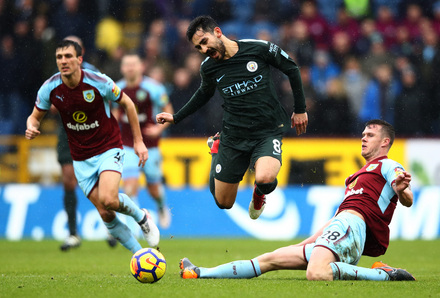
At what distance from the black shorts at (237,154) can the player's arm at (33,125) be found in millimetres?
1907

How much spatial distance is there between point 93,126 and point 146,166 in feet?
12.5

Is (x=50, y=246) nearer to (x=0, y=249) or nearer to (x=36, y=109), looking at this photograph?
(x=0, y=249)

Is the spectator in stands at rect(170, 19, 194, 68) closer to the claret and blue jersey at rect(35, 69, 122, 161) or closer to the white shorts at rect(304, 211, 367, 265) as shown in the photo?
the claret and blue jersey at rect(35, 69, 122, 161)

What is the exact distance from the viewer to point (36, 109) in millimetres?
7703

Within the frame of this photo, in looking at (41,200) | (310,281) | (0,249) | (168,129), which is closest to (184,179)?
(168,129)

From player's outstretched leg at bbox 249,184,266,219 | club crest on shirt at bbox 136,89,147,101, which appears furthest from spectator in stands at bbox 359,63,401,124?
player's outstretched leg at bbox 249,184,266,219

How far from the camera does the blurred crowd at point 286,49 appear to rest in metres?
13.8

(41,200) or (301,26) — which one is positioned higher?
(301,26)

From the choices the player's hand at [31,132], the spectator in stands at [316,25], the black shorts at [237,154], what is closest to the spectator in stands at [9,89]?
the spectator in stands at [316,25]

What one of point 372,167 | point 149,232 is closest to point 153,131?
point 149,232

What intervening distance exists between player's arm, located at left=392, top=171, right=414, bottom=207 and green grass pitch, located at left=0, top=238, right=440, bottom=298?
688 mm

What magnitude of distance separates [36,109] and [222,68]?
199 cm

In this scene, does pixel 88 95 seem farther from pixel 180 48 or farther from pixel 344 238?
pixel 180 48

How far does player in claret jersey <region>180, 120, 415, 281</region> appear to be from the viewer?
6.02 m
